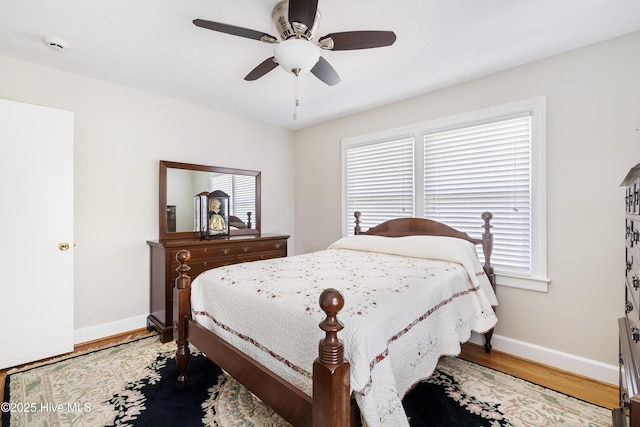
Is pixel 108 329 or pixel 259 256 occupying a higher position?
pixel 259 256

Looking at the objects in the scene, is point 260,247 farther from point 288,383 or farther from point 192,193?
point 288,383

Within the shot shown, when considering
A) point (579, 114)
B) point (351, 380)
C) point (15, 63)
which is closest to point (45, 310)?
point (15, 63)

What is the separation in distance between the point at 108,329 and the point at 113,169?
1623 mm

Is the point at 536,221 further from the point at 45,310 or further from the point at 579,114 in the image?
the point at 45,310

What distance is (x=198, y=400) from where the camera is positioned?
6.25 ft

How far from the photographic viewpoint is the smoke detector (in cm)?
215

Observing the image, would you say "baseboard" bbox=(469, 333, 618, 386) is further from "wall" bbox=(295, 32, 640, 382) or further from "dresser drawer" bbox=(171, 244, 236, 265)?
"dresser drawer" bbox=(171, 244, 236, 265)

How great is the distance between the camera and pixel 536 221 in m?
2.47

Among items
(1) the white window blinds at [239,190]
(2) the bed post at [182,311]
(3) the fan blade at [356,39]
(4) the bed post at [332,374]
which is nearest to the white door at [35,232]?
(2) the bed post at [182,311]

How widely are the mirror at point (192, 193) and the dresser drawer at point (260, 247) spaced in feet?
1.58

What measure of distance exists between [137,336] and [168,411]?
1457mm

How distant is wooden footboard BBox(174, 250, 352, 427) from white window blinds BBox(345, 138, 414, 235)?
2.33m

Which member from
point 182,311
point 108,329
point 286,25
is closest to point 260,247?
point 182,311

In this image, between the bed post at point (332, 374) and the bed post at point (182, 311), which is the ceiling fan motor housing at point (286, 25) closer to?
the bed post at point (332, 374)
